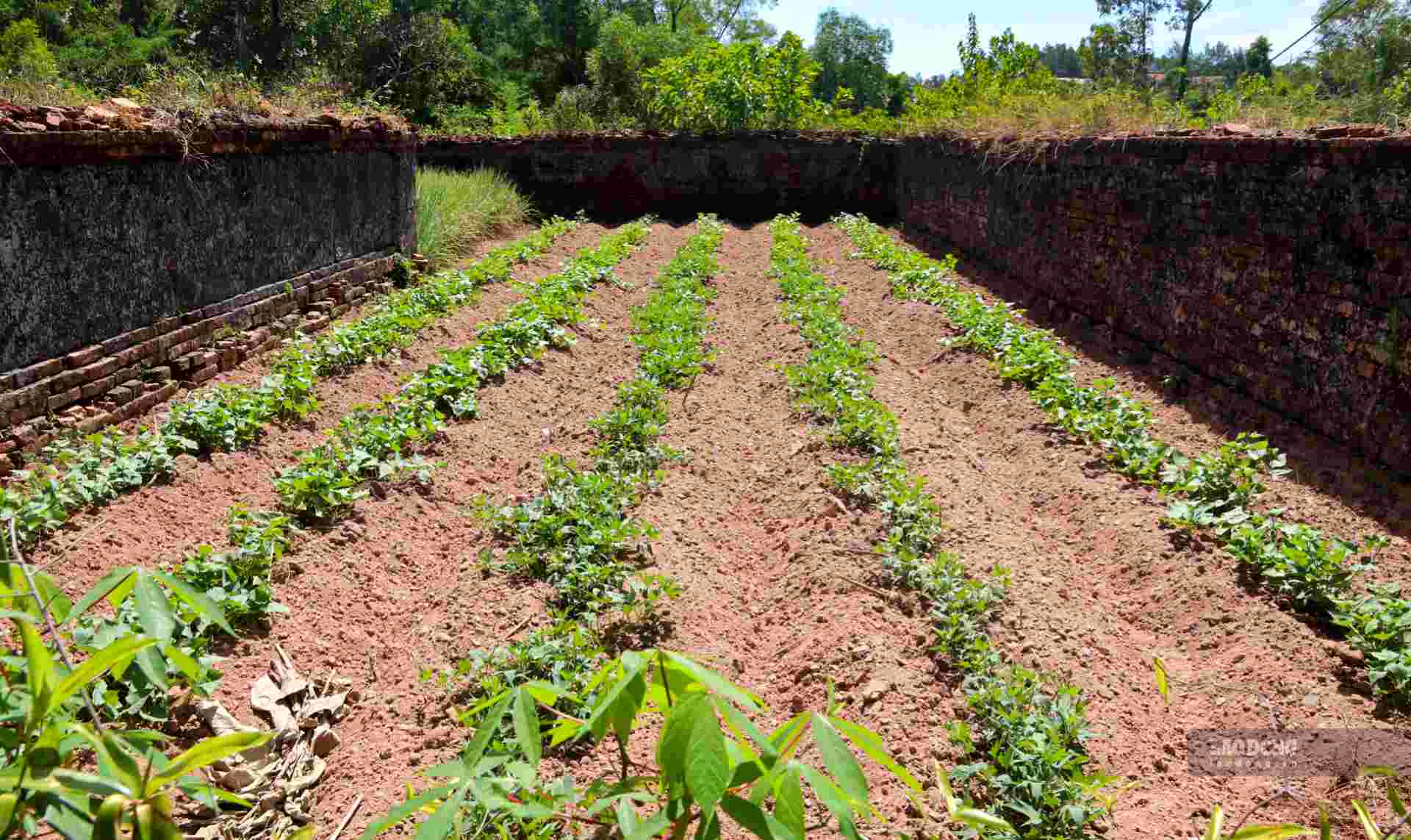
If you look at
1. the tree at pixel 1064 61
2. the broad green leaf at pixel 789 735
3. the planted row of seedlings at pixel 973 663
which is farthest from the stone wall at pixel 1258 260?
the tree at pixel 1064 61

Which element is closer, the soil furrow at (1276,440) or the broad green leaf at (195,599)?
the broad green leaf at (195,599)

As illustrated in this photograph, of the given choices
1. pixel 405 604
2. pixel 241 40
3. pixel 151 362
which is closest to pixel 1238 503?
pixel 405 604

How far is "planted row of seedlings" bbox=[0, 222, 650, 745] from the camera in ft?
4.70

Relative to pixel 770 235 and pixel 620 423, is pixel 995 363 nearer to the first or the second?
pixel 620 423

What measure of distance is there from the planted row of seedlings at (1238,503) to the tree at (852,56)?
5337 cm

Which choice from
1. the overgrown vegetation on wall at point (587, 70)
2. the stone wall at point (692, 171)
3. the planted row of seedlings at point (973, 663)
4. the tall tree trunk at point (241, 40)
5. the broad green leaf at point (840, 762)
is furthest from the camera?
the tall tree trunk at point (241, 40)

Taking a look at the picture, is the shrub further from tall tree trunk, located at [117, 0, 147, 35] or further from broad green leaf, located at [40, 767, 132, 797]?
broad green leaf, located at [40, 767, 132, 797]

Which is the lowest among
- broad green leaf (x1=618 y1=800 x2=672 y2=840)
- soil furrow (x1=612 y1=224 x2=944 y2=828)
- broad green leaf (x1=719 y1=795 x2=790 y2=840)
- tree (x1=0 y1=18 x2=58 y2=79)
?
soil furrow (x1=612 y1=224 x2=944 y2=828)

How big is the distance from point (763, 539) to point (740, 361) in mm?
3879

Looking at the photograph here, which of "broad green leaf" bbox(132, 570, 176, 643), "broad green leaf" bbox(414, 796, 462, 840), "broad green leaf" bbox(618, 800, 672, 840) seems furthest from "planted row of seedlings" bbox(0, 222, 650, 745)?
"broad green leaf" bbox(618, 800, 672, 840)

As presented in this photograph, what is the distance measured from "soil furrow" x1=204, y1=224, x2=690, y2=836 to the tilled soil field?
0.01 m

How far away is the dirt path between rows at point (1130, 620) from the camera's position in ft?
11.4

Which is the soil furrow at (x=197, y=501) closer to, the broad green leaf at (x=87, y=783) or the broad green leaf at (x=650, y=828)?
the broad green leaf at (x=87, y=783)

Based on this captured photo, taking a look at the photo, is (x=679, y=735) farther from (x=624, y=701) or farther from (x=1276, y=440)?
(x=1276, y=440)
